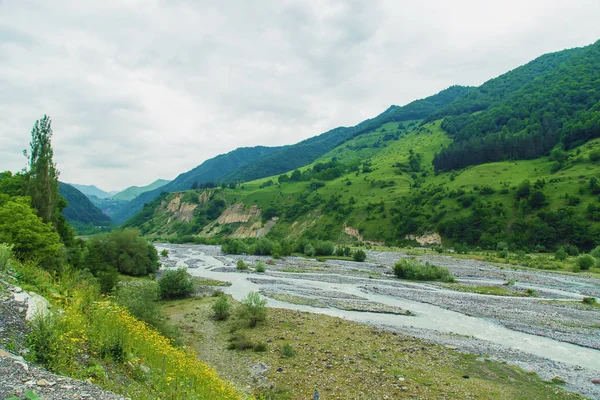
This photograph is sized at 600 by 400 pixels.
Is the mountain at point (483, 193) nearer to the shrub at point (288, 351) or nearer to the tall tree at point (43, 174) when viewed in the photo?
the shrub at point (288, 351)

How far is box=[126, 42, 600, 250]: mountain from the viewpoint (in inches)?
3445

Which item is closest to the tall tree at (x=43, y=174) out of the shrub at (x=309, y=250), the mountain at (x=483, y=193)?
the shrub at (x=309, y=250)

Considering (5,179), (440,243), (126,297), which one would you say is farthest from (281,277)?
(440,243)

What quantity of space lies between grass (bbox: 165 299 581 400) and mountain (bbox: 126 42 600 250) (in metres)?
73.8

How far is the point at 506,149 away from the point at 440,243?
227 feet

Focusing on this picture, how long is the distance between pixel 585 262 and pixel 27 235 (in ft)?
268

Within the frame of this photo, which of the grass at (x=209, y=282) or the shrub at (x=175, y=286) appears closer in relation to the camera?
the shrub at (x=175, y=286)

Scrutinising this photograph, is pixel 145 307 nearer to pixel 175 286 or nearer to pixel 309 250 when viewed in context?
pixel 175 286

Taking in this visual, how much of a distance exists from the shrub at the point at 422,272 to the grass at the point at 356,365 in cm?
3076

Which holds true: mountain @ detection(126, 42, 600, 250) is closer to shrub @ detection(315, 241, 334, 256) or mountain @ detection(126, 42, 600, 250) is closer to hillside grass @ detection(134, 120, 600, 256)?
hillside grass @ detection(134, 120, 600, 256)

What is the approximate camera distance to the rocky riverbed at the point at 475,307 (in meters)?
23.7

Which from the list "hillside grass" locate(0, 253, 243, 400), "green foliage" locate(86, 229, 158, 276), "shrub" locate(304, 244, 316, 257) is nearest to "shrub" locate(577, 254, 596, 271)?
"shrub" locate(304, 244, 316, 257)

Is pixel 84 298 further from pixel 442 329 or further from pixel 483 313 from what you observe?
pixel 483 313

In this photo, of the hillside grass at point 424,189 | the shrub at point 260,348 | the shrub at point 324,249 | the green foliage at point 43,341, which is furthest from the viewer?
the hillside grass at point 424,189
